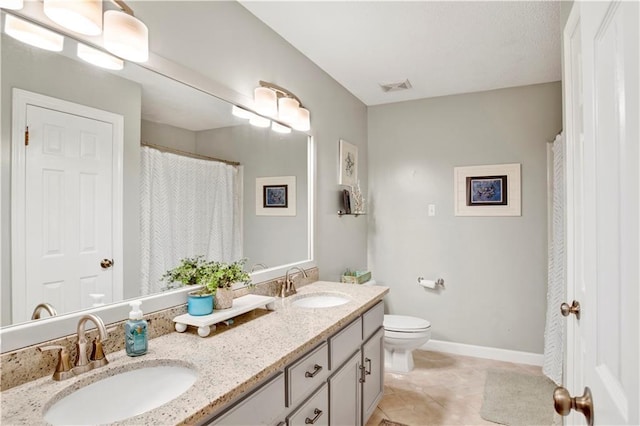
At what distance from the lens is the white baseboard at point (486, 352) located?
3.12 meters

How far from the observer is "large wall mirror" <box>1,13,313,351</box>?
106 centimetres

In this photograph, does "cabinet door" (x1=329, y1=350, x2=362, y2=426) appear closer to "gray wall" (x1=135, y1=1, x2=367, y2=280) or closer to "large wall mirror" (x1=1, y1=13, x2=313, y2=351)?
"large wall mirror" (x1=1, y1=13, x2=313, y2=351)

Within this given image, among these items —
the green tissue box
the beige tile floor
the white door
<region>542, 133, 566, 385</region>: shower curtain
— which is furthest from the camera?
the green tissue box

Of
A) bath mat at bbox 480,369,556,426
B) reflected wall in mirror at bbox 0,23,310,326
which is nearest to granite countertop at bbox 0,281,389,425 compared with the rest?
reflected wall in mirror at bbox 0,23,310,326

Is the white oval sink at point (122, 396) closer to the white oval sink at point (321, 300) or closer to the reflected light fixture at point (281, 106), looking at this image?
the white oval sink at point (321, 300)

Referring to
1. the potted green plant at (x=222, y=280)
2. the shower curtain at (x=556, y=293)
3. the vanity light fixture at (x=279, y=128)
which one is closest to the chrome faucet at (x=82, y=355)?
the potted green plant at (x=222, y=280)

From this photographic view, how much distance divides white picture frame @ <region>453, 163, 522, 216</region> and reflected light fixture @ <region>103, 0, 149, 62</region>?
9.31ft

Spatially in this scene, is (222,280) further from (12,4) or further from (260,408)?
(12,4)

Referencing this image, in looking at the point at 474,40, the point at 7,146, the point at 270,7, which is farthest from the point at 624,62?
the point at 474,40

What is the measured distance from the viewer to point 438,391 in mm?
2648

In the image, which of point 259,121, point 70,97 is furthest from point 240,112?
point 70,97

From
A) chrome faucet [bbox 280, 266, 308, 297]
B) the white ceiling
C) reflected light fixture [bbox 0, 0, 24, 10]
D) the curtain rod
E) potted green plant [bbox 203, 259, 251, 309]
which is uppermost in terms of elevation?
the white ceiling

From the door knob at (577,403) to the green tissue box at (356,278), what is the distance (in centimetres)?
217

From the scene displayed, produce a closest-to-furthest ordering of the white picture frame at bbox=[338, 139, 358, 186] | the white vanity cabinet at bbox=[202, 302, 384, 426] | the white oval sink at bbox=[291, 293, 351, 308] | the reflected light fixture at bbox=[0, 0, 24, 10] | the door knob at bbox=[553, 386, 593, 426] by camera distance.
→ the door knob at bbox=[553, 386, 593, 426], the reflected light fixture at bbox=[0, 0, 24, 10], the white vanity cabinet at bbox=[202, 302, 384, 426], the white oval sink at bbox=[291, 293, 351, 308], the white picture frame at bbox=[338, 139, 358, 186]
